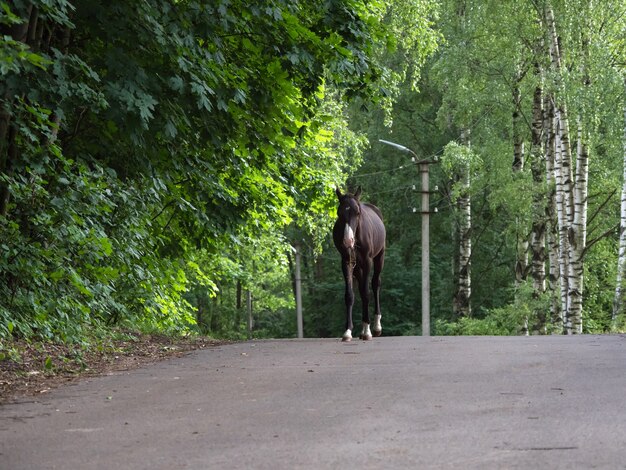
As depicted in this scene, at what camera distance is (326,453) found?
634 cm

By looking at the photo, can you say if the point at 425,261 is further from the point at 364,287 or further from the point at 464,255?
the point at 364,287

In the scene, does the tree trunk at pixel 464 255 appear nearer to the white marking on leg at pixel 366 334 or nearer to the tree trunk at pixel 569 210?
the tree trunk at pixel 569 210

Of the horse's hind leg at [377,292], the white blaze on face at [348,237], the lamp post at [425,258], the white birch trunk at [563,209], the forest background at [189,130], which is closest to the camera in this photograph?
the forest background at [189,130]

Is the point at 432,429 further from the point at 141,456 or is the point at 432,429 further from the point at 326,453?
the point at 141,456

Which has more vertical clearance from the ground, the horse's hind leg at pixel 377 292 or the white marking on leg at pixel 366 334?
the horse's hind leg at pixel 377 292

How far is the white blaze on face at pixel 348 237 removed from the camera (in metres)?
16.0

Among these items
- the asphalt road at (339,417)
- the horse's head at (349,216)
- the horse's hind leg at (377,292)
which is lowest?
the asphalt road at (339,417)

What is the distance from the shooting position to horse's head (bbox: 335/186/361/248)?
52.7ft

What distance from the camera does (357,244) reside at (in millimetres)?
17016

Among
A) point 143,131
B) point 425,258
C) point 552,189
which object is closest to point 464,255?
point 425,258

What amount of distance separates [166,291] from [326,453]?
12406 mm

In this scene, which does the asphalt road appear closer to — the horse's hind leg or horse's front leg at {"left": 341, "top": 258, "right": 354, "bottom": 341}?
horse's front leg at {"left": 341, "top": 258, "right": 354, "bottom": 341}

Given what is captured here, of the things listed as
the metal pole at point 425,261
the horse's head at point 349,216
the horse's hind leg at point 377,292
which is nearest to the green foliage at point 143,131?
the horse's head at point 349,216

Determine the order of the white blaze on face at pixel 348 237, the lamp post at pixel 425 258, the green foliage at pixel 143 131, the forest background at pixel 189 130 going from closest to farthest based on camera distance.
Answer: the green foliage at pixel 143 131 < the forest background at pixel 189 130 < the white blaze on face at pixel 348 237 < the lamp post at pixel 425 258
